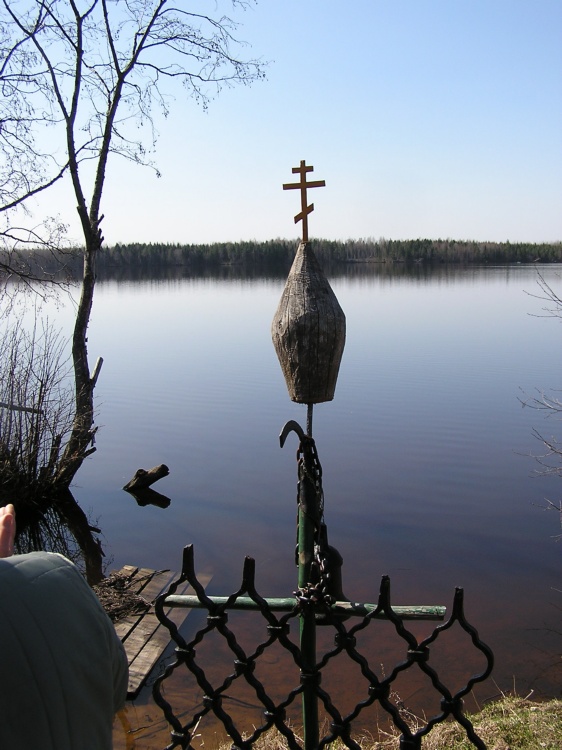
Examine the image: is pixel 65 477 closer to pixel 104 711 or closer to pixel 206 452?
pixel 206 452

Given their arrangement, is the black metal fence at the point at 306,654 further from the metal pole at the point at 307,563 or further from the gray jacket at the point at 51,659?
the gray jacket at the point at 51,659

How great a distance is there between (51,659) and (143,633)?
6245 mm

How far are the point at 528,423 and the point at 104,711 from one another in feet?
51.5

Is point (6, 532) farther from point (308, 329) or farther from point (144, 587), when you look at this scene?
point (144, 587)

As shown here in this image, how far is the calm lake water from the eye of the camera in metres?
9.18

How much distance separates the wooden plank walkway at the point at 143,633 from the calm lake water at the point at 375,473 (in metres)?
1.23

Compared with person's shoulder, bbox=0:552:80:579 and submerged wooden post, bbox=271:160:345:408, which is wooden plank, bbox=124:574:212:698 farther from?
person's shoulder, bbox=0:552:80:579

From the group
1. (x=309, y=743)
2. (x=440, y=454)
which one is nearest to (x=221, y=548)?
(x=440, y=454)

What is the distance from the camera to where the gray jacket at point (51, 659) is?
117 centimetres

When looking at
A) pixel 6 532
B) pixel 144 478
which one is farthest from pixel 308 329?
pixel 144 478

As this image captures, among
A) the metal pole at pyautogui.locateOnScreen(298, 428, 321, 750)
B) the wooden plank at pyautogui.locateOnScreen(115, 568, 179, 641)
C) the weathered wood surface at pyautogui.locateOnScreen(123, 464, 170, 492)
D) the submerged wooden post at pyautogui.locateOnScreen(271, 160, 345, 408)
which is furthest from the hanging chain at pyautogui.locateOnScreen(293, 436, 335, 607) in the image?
the weathered wood surface at pyautogui.locateOnScreen(123, 464, 170, 492)

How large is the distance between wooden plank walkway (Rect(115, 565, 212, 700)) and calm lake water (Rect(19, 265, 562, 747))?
1.23 m

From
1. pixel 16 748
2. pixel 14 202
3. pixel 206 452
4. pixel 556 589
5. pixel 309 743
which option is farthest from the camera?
pixel 206 452

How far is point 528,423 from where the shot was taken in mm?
15820
